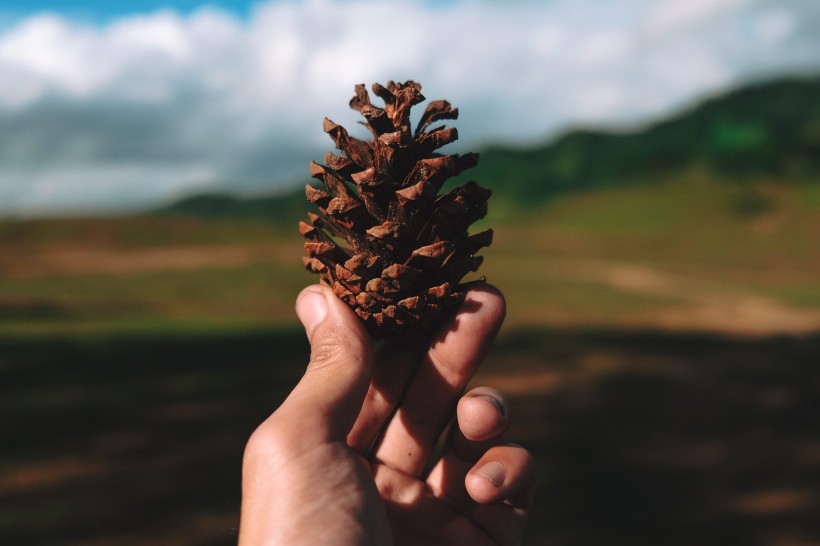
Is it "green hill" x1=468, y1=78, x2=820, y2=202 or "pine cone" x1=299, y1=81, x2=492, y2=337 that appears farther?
"green hill" x1=468, y1=78, x2=820, y2=202

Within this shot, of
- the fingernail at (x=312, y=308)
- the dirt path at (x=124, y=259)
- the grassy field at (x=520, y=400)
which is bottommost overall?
the dirt path at (x=124, y=259)

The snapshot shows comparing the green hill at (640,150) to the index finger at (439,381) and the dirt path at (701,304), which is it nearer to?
the dirt path at (701,304)

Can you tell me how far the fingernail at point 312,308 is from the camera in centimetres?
257

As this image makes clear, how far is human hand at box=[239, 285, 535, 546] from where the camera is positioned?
230 centimetres

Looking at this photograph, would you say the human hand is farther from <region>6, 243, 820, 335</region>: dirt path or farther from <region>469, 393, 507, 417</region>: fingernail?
<region>6, 243, 820, 335</region>: dirt path

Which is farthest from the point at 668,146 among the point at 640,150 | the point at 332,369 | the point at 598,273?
the point at 332,369

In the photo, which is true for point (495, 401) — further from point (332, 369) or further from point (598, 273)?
point (598, 273)

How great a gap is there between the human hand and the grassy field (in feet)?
13.7

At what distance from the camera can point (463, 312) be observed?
253 centimetres

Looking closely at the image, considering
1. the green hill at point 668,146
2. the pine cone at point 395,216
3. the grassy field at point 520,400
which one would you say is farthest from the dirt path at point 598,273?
the green hill at point 668,146

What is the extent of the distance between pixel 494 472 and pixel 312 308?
40.3 inches

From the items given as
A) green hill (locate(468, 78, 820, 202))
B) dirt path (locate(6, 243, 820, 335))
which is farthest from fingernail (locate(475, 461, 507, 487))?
green hill (locate(468, 78, 820, 202))

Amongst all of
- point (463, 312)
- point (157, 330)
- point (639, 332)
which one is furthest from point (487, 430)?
point (639, 332)

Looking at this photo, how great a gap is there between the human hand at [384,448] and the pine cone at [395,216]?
0.16 metres
